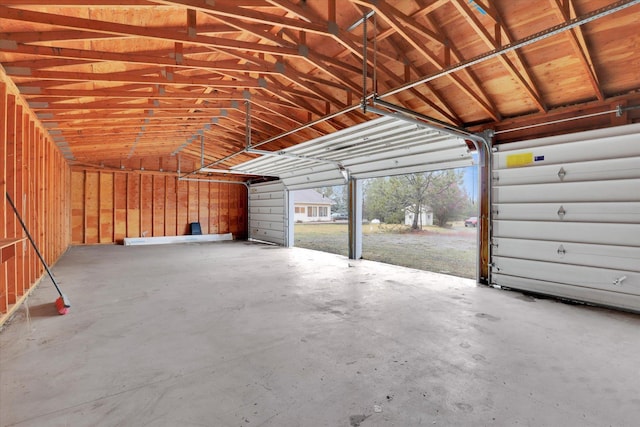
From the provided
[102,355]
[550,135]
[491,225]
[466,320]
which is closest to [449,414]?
[466,320]

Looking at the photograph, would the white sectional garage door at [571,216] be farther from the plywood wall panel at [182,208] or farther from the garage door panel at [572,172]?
the plywood wall panel at [182,208]

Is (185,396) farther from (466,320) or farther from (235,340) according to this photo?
(466,320)

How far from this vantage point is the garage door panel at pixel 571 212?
4.09 metres

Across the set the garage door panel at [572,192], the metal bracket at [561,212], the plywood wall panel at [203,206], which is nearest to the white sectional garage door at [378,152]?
the garage door panel at [572,192]

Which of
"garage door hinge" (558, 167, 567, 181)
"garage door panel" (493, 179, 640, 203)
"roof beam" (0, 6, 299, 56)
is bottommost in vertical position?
"garage door panel" (493, 179, 640, 203)

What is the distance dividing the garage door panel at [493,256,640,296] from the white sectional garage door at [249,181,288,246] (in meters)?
7.86

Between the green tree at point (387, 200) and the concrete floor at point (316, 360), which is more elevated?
the green tree at point (387, 200)

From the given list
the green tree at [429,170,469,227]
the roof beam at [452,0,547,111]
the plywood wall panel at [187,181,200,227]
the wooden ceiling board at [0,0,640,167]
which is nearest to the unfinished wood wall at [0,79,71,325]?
the wooden ceiling board at [0,0,640,167]

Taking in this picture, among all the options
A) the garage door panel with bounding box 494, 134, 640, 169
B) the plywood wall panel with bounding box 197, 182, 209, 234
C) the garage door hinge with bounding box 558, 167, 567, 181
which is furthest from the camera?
the plywood wall panel with bounding box 197, 182, 209, 234

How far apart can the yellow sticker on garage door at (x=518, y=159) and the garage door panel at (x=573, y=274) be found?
5.18 feet

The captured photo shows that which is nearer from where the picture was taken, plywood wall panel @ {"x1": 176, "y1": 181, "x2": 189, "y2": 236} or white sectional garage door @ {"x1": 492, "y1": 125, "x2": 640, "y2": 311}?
white sectional garage door @ {"x1": 492, "y1": 125, "x2": 640, "y2": 311}

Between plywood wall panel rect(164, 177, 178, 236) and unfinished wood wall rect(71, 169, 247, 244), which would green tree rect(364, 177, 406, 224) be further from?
plywood wall panel rect(164, 177, 178, 236)

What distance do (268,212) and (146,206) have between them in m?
4.86

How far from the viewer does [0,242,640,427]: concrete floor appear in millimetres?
2016
